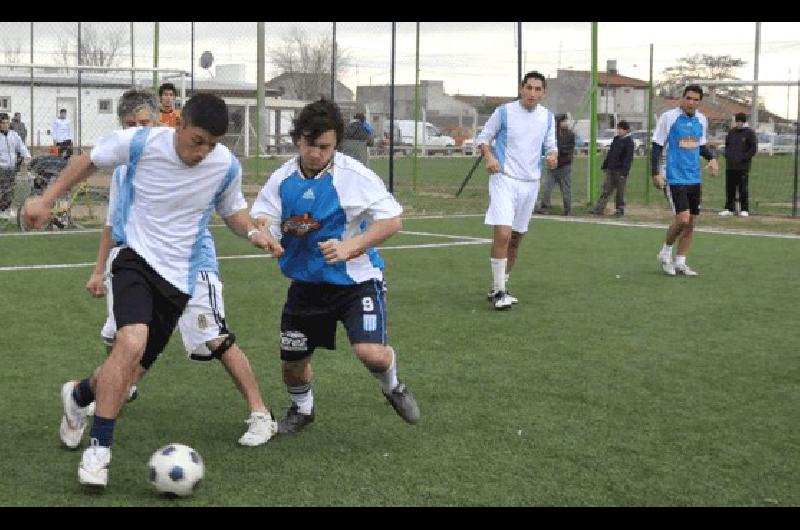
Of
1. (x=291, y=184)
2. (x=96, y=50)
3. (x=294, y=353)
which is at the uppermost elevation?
(x=96, y=50)

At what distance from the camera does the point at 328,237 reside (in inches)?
215

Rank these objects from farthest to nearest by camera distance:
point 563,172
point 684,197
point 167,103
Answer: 1. point 563,172
2. point 684,197
3. point 167,103

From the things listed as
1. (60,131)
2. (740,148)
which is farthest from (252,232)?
(60,131)

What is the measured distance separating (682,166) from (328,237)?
25.0 feet

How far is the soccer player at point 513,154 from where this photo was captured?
396 inches

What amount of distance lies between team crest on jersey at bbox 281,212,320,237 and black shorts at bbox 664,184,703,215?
747cm

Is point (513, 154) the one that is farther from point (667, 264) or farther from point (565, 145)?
point (565, 145)

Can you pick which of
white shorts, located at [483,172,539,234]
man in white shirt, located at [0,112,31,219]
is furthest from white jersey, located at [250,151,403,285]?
man in white shirt, located at [0,112,31,219]

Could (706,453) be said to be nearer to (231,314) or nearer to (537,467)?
(537,467)

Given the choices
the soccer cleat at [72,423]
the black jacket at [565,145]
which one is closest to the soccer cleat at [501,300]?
the soccer cleat at [72,423]

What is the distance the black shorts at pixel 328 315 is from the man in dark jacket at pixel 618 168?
15.6 m
